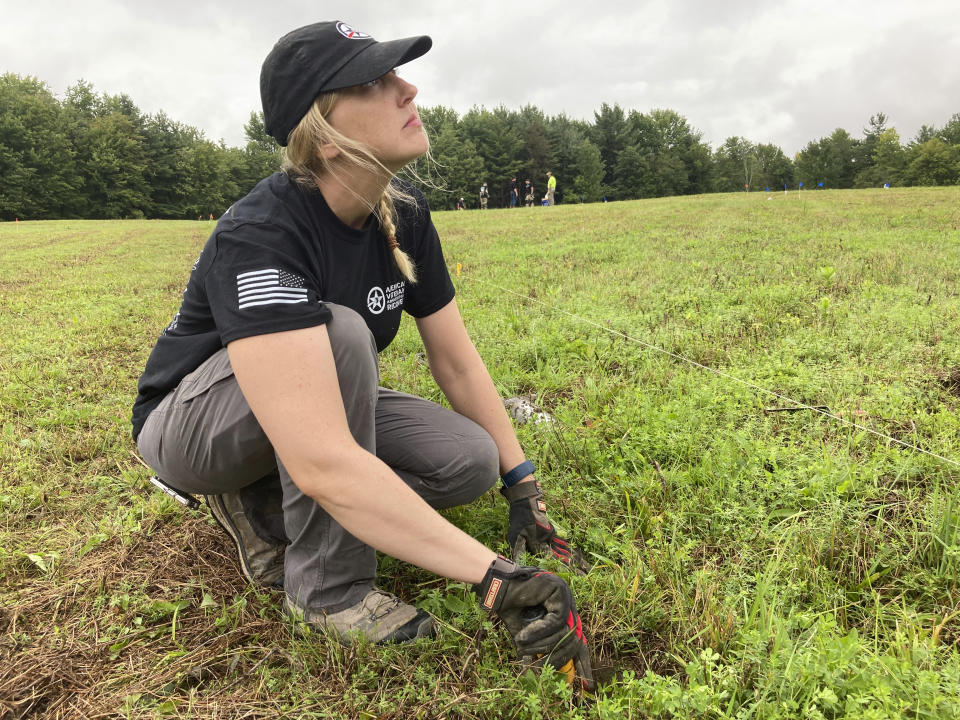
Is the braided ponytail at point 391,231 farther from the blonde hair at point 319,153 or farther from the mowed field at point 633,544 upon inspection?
the mowed field at point 633,544

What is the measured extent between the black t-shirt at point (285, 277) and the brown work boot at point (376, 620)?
87 cm

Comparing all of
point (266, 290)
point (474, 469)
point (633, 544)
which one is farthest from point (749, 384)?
point (266, 290)

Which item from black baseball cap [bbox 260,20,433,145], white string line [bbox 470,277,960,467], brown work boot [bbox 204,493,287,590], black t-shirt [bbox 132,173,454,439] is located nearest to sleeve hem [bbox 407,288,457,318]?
black t-shirt [bbox 132,173,454,439]

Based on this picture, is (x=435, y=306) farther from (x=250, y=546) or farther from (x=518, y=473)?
(x=250, y=546)

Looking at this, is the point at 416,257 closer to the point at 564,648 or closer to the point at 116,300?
the point at 564,648

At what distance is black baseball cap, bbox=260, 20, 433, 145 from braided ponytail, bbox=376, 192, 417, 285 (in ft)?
1.26

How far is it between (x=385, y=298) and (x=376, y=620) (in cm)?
105

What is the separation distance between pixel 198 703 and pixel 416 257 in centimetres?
154

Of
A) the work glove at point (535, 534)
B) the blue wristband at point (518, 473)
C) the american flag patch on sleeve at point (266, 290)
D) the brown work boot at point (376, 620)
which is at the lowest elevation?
the brown work boot at point (376, 620)

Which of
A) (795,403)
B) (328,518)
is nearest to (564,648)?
(328,518)

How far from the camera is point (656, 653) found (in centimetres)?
169

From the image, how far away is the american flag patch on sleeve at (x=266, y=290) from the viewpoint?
155cm

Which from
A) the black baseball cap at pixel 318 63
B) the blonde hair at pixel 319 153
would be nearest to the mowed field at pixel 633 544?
the blonde hair at pixel 319 153

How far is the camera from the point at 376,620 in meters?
1.79
